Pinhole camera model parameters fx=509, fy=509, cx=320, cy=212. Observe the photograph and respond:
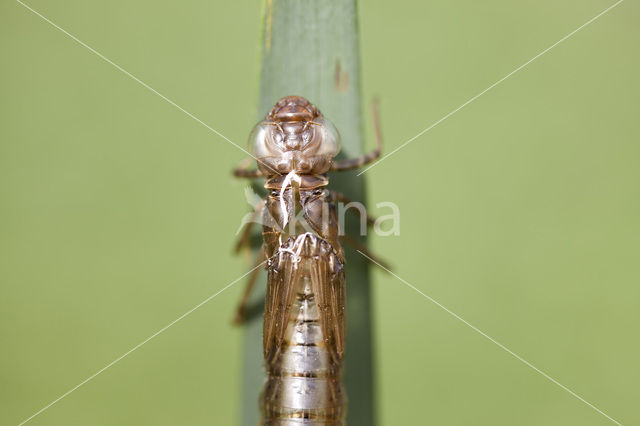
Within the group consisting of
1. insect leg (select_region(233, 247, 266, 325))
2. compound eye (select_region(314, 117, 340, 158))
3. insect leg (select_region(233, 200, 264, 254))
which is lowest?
insect leg (select_region(233, 247, 266, 325))

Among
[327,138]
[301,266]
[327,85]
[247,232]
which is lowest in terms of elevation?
[301,266]

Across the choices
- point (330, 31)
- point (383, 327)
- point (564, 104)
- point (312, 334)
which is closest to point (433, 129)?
point (564, 104)

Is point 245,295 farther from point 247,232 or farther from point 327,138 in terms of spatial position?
point 327,138

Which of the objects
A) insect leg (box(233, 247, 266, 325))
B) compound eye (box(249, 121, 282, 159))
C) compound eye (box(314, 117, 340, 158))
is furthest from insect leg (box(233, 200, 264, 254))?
compound eye (box(314, 117, 340, 158))

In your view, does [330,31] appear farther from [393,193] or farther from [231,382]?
[231,382]

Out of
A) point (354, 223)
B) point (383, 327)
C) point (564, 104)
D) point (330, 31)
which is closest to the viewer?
point (330, 31)

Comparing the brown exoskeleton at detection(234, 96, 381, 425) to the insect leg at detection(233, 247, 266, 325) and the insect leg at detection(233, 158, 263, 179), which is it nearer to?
the insect leg at detection(233, 158, 263, 179)

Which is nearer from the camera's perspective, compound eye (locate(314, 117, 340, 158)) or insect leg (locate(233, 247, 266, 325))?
compound eye (locate(314, 117, 340, 158))

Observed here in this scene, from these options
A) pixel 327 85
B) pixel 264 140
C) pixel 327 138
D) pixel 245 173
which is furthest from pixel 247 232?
pixel 327 85
